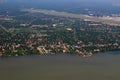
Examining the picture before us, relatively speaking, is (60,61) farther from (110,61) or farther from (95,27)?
(95,27)

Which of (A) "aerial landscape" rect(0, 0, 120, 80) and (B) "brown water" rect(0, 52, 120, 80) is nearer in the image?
(B) "brown water" rect(0, 52, 120, 80)

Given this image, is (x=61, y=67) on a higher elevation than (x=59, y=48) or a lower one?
higher

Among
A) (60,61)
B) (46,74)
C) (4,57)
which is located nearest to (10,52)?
(4,57)

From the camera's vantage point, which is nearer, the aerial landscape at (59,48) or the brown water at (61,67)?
the brown water at (61,67)

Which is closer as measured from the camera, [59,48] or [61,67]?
[61,67]
